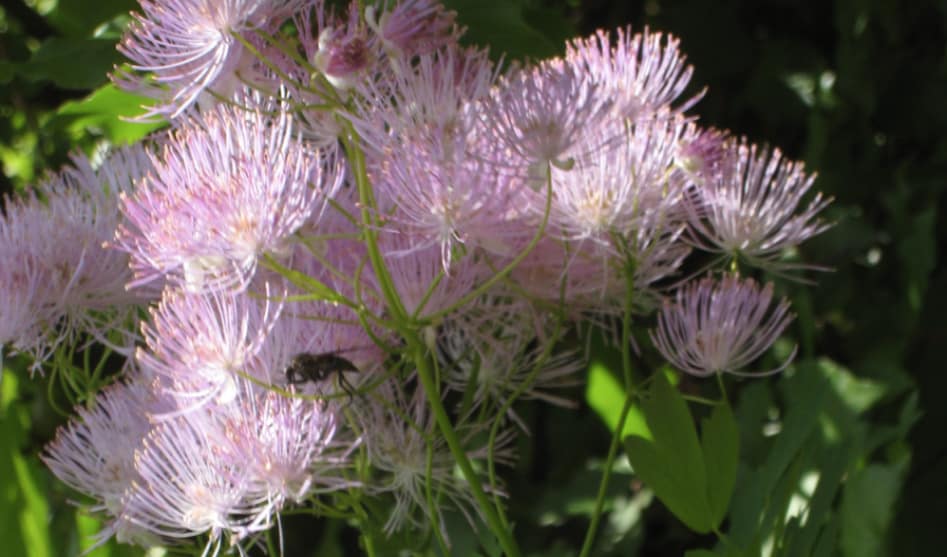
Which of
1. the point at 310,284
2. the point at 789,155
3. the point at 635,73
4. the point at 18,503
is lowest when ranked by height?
the point at 18,503

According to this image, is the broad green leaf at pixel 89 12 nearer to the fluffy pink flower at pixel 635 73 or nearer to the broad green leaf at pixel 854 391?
the fluffy pink flower at pixel 635 73

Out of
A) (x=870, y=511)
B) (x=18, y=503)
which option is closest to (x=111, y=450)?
(x=18, y=503)

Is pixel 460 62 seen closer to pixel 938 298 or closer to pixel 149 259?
pixel 149 259

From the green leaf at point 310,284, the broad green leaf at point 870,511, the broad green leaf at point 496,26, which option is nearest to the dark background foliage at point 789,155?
the broad green leaf at point 496,26

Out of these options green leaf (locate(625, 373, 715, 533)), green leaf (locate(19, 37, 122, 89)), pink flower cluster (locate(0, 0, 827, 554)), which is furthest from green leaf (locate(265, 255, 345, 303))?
green leaf (locate(19, 37, 122, 89))

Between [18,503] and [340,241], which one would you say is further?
[18,503]

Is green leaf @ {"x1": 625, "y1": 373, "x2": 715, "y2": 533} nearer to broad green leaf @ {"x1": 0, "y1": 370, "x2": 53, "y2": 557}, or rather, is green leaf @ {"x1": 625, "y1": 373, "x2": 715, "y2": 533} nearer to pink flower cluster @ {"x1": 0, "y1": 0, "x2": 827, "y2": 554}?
pink flower cluster @ {"x1": 0, "y1": 0, "x2": 827, "y2": 554}

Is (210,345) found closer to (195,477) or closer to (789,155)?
(195,477)
